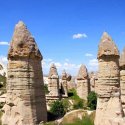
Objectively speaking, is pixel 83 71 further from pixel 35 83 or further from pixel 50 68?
pixel 35 83

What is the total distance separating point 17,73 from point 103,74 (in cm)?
608

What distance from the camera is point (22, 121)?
1029 inches

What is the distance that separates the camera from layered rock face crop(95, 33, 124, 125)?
2602cm

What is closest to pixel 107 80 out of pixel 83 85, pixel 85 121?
pixel 85 121

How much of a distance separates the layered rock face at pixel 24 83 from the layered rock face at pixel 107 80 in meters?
4.35

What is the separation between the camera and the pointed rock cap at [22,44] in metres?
27.1

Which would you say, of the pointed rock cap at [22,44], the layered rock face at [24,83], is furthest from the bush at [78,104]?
the pointed rock cap at [22,44]

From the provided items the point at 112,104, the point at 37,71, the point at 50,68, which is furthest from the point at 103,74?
the point at 50,68

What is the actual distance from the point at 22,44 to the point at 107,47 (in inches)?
242

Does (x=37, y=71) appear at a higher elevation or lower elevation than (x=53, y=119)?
higher

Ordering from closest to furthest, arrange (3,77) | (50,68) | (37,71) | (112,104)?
1. (112,104)
2. (37,71)
3. (50,68)
4. (3,77)

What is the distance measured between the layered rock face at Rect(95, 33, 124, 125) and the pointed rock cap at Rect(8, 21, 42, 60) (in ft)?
16.1

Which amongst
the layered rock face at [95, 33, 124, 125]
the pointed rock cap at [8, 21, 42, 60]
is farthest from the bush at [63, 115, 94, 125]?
the pointed rock cap at [8, 21, 42, 60]

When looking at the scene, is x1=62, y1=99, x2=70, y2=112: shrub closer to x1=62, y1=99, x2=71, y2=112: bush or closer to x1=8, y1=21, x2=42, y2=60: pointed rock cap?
x1=62, y1=99, x2=71, y2=112: bush
